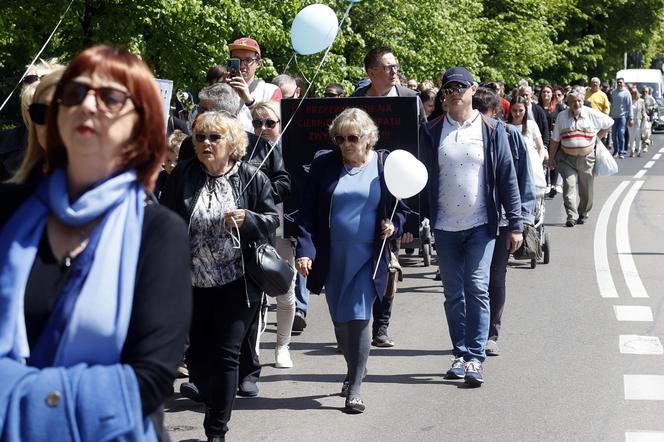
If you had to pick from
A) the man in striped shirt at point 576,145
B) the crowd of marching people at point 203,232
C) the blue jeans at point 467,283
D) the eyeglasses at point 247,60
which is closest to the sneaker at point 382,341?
the crowd of marching people at point 203,232

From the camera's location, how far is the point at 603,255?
14469 millimetres

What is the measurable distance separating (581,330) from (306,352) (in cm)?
219

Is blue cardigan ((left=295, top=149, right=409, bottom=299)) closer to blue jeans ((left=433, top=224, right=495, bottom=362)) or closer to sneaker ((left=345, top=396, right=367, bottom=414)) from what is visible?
sneaker ((left=345, top=396, right=367, bottom=414))

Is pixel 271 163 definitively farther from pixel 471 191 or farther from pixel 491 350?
pixel 491 350

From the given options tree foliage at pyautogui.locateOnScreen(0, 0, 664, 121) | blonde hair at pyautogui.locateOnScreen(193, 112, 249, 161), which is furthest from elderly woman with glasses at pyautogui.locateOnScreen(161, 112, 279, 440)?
tree foliage at pyautogui.locateOnScreen(0, 0, 664, 121)

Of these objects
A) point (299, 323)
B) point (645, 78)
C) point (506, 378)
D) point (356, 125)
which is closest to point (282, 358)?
point (299, 323)

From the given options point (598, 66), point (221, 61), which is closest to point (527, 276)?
point (221, 61)

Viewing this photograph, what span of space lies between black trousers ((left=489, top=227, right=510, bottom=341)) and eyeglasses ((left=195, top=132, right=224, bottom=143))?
2.99 metres

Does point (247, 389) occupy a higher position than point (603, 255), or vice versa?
point (247, 389)

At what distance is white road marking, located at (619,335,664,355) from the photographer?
8.87 m

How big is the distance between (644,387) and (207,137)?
319cm

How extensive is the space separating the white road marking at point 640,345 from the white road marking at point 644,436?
85.6 inches

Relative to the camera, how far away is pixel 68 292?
106 inches

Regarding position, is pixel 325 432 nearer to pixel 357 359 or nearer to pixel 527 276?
pixel 357 359
